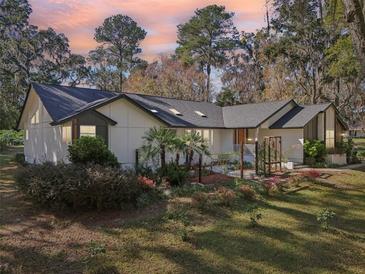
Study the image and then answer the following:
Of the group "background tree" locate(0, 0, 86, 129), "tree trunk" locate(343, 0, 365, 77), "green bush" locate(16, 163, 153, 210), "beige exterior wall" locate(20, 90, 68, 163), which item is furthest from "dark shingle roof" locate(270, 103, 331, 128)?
"background tree" locate(0, 0, 86, 129)

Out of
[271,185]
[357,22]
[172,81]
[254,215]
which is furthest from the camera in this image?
[172,81]

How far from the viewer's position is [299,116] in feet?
71.6

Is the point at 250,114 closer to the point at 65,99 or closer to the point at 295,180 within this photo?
the point at 295,180

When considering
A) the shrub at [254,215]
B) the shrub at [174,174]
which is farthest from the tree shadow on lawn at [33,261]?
the shrub at [174,174]

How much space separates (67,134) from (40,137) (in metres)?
3.72

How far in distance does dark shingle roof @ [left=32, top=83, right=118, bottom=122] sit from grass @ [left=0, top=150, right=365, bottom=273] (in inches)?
228

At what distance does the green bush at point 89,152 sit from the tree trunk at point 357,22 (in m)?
9.42

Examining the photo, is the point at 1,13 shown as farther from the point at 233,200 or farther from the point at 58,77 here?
the point at 233,200

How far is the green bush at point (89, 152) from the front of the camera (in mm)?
13281

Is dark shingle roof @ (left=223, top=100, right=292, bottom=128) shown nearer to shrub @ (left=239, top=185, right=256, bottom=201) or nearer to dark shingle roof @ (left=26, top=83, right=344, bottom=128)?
dark shingle roof @ (left=26, top=83, right=344, bottom=128)

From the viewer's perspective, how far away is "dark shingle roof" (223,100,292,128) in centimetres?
2183

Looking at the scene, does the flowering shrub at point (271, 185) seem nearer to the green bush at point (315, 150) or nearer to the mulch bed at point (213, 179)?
the mulch bed at point (213, 179)

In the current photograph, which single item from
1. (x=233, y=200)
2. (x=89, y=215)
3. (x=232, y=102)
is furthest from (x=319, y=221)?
(x=232, y=102)

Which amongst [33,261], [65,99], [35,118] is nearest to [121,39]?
[35,118]
